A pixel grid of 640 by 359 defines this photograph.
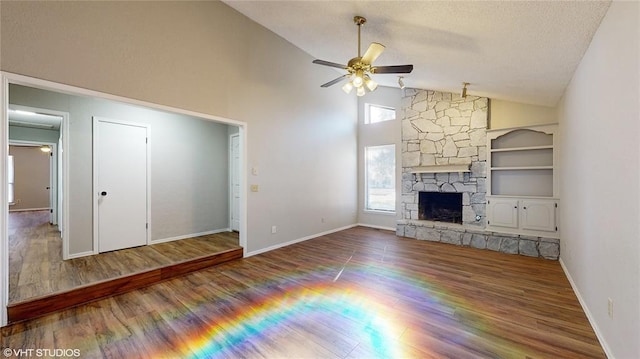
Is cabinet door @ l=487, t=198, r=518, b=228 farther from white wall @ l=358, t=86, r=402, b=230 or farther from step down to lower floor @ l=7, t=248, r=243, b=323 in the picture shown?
step down to lower floor @ l=7, t=248, r=243, b=323

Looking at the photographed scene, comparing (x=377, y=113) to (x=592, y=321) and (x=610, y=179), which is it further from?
(x=592, y=321)

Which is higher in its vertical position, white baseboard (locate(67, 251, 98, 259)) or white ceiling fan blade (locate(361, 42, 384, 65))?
white ceiling fan blade (locate(361, 42, 384, 65))

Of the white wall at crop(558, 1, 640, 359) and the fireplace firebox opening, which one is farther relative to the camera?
the fireplace firebox opening

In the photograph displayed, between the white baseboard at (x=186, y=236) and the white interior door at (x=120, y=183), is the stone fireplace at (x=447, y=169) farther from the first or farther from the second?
the white interior door at (x=120, y=183)

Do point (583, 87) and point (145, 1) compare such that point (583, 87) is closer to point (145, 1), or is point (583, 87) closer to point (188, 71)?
point (188, 71)

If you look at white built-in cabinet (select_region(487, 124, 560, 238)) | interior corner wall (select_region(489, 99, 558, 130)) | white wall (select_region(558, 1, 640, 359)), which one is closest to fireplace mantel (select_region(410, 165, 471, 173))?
white built-in cabinet (select_region(487, 124, 560, 238))

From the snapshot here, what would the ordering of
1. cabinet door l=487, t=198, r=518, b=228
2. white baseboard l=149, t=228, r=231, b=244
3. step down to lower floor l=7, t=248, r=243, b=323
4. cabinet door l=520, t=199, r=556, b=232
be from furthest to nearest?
white baseboard l=149, t=228, r=231, b=244 → cabinet door l=487, t=198, r=518, b=228 → cabinet door l=520, t=199, r=556, b=232 → step down to lower floor l=7, t=248, r=243, b=323

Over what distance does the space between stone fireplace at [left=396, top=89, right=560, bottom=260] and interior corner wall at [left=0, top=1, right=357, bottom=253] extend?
1559 mm

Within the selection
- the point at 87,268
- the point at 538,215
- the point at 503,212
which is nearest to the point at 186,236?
the point at 87,268

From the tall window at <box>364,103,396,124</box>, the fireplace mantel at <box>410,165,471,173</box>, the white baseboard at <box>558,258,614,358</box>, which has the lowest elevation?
the white baseboard at <box>558,258,614,358</box>

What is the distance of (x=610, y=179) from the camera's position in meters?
1.86

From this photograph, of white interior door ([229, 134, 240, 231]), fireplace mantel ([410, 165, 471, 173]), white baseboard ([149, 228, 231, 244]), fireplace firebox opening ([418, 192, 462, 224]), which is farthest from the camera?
white interior door ([229, 134, 240, 231])

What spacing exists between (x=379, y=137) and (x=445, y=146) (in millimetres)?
1695

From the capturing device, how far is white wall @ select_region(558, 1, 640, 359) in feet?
4.93
